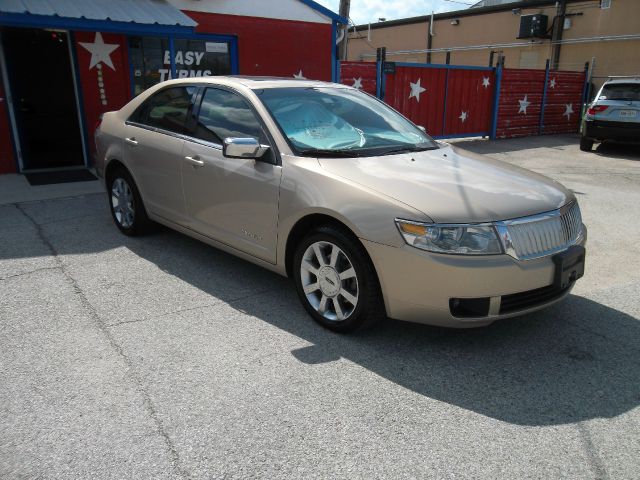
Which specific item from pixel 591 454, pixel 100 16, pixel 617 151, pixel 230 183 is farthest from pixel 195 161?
pixel 617 151

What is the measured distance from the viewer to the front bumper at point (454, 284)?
300 cm

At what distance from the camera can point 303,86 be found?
14.6 ft

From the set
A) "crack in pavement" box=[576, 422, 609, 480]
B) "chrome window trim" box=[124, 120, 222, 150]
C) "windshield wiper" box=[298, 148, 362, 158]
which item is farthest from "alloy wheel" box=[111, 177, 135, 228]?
"crack in pavement" box=[576, 422, 609, 480]

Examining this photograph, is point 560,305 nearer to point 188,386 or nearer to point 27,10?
point 188,386

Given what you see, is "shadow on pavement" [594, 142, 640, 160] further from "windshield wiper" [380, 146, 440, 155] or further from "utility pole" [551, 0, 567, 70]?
"windshield wiper" [380, 146, 440, 155]

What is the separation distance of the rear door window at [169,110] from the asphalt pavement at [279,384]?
1259mm

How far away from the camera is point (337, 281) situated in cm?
346

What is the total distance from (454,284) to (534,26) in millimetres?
21775

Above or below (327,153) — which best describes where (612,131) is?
below

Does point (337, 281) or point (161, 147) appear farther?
point (161, 147)

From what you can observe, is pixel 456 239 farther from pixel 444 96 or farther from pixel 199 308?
pixel 444 96

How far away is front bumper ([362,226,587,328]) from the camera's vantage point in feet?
9.84

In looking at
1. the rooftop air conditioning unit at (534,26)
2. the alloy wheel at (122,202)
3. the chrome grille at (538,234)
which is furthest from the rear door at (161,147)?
the rooftop air conditioning unit at (534,26)

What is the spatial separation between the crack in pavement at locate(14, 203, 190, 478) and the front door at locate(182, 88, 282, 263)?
1054 millimetres
